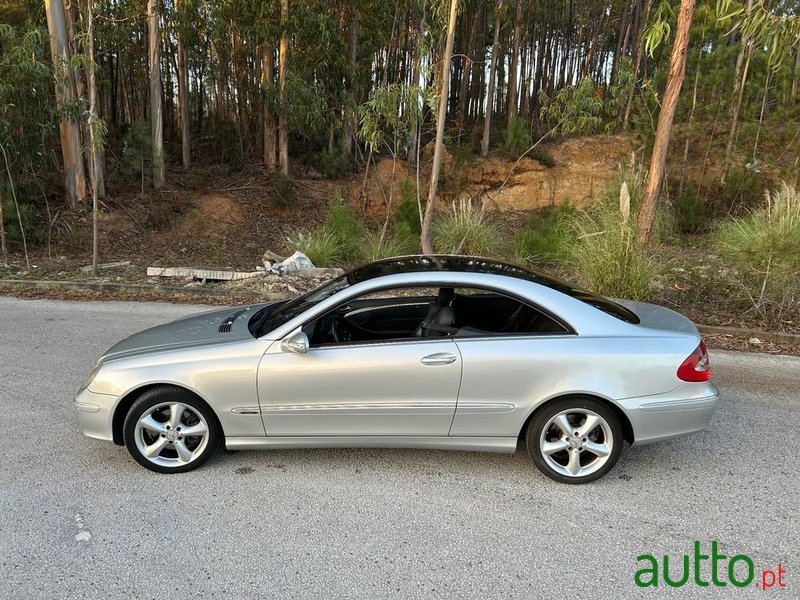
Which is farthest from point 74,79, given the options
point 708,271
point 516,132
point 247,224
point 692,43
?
point 692,43

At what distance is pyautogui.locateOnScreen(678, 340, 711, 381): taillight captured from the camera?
11.5 feet

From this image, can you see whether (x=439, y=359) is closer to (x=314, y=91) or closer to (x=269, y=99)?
(x=314, y=91)

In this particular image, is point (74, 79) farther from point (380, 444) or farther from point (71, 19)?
point (380, 444)

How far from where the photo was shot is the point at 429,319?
399 cm

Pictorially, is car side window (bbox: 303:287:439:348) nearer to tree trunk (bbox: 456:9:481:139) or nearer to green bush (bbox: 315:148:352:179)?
green bush (bbox: 315:148:352:179)

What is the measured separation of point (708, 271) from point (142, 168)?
15.4 m

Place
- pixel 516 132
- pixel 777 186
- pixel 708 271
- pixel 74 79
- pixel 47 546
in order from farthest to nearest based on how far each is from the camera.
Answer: pixel 516 132, pixel 777 186, pixel 74 79, pixel 708 271, pixel 47 546

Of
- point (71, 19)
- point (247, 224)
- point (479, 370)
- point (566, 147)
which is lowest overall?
point (247, 224)

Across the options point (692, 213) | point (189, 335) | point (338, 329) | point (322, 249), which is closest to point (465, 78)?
point (692, 213)

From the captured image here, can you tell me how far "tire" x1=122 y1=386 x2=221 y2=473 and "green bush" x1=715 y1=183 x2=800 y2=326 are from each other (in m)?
7.74

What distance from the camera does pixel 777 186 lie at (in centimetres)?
1585

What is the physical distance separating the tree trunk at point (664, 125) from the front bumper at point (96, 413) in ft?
25.8

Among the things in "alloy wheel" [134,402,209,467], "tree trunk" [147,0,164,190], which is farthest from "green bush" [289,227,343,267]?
"alloy wheel" [134,402,209,467]

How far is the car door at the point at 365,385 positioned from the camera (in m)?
3.49
